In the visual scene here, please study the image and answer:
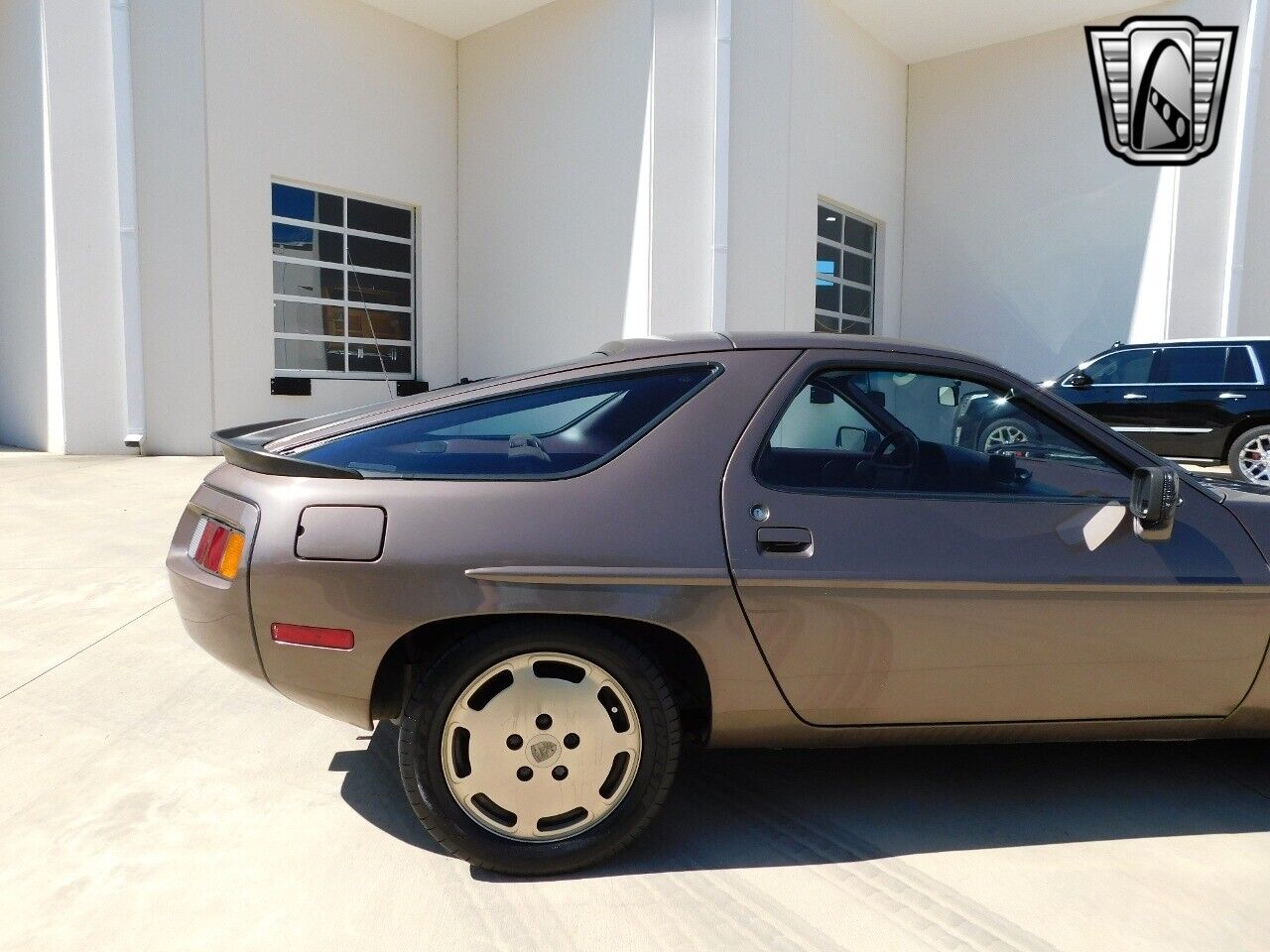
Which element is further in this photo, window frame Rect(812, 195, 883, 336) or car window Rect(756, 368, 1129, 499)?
window frame Rect(812, 195, 883, 336)

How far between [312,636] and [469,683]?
0.42 meters

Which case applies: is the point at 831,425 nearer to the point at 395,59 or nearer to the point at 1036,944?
the point at 1036,944

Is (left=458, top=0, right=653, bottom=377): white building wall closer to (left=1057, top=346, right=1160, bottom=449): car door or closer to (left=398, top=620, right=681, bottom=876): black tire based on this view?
(left=1057, top=346, right=1160, bottom=449): car door

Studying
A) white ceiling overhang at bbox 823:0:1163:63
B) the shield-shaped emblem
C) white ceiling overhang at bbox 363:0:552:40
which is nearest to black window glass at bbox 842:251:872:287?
white ceiling overhang at bbox 823:0:1163:63

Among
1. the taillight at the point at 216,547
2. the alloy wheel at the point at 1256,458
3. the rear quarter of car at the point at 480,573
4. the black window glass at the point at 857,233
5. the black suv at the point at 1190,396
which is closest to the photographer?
the rear quarter of car at the point at 480,573

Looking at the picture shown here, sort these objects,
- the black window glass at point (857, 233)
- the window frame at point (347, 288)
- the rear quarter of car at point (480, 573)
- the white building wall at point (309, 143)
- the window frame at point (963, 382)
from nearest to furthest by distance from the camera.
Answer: the rear quarter of car at point (480, 573), the window frame at point (963, 382), the white building wall at point (309, 143), the window frame at point (347, 288), the black window glass at point (857, 233)

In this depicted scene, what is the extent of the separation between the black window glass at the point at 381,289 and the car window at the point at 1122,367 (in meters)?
8.83

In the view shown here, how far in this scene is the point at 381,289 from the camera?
1277 centimetres

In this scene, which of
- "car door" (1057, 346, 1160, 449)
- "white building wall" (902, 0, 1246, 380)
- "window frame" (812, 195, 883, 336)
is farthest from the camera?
"window frame" (812, 195, 883, 336)

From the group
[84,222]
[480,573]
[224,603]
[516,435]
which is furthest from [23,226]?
[480,573]

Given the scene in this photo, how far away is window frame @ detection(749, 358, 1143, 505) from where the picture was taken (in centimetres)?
257

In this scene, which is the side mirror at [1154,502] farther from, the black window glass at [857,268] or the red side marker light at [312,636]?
the black window glass at [857,268]

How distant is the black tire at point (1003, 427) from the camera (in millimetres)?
2736

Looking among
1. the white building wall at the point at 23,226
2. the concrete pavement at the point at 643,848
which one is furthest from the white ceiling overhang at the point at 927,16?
the concrete pavement at the point at 643,848
